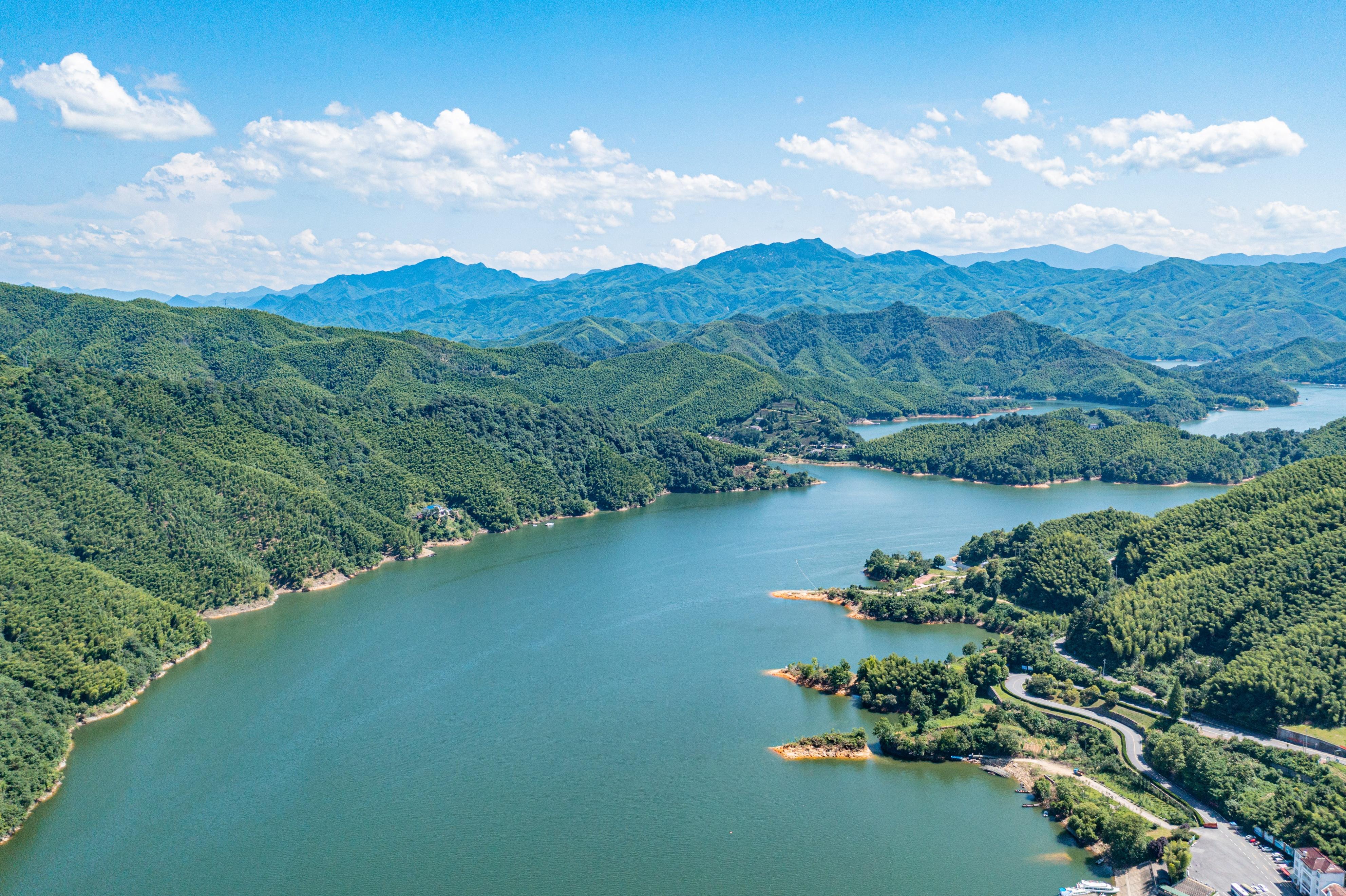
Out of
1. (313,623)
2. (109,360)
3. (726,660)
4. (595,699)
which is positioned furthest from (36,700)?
(109,360)

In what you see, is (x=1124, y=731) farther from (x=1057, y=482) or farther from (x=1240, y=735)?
(x=1057, y=482)

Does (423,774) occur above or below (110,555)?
below

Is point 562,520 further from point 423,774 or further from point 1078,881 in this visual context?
point 1078,881

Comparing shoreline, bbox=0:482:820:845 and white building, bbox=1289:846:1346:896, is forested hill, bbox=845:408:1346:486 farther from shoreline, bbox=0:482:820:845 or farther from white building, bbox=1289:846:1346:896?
white building, bbox=1289:846:1346:896

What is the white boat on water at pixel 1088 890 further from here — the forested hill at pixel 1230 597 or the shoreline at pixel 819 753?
the forested hill at pixel 1230 597

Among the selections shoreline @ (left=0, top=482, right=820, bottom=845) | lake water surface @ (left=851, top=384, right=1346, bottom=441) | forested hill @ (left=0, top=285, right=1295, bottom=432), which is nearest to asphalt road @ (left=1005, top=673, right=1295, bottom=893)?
shoreline @ (left=0, top=482, right=820, bottom=845)

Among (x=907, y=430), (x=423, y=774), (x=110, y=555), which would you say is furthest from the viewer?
(x=907, y=430)

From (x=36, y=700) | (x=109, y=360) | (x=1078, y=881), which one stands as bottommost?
(x=1078, y=881)
